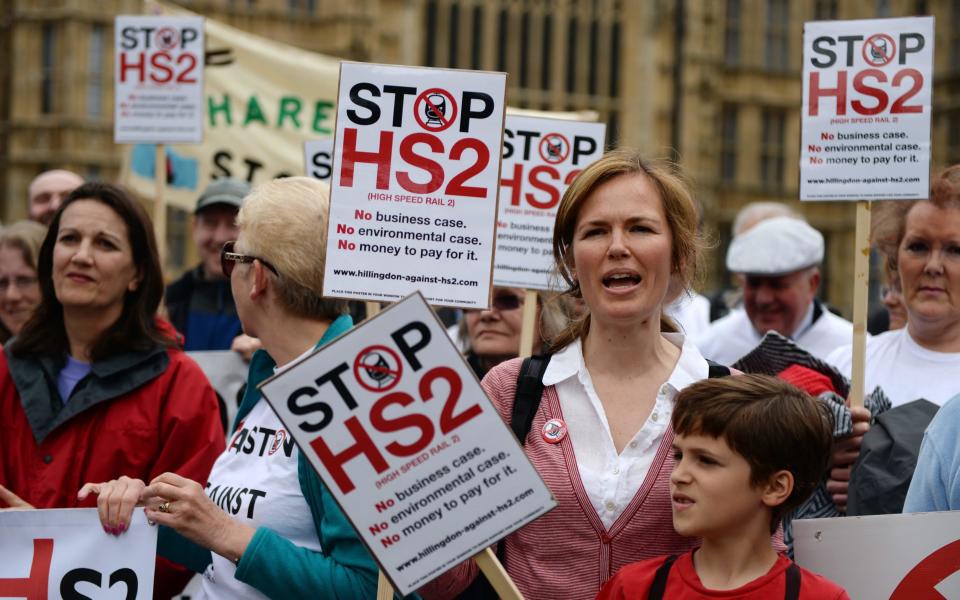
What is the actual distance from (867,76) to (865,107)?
0.10m

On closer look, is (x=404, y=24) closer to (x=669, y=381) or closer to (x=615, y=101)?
(x=615, y=101)

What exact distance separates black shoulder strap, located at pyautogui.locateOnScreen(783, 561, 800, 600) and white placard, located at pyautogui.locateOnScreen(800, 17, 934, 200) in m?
1.76

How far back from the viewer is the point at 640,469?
288cm

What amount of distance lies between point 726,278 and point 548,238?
912 inches

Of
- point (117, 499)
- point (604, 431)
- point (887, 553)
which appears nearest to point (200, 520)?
point (117, 499)

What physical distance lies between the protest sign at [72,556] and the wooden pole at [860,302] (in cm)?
205

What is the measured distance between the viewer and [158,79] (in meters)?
6.18

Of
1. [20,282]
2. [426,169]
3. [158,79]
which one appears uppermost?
[158,79]

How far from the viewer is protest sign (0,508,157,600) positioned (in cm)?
324

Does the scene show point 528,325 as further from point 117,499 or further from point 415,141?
point 117,499

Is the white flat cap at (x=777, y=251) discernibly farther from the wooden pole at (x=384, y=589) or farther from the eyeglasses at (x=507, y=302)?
the wooden pole at (x=384, y=589)

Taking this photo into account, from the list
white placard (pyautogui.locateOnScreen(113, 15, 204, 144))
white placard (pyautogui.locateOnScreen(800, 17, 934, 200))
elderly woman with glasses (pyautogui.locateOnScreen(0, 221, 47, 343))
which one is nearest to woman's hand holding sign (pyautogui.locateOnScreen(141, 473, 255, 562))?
white placard (pyautogui.locateOnScreen(800, 17, 934, 200))

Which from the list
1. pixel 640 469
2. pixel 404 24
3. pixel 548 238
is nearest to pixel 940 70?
pixel 404 24

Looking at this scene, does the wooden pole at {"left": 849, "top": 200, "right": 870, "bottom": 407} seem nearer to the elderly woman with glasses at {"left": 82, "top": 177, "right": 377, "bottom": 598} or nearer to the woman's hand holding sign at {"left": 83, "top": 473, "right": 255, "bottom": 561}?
the elderly woman with glasses at {"left": 82, "top": 177, "right": 377, "bottom": 598}
